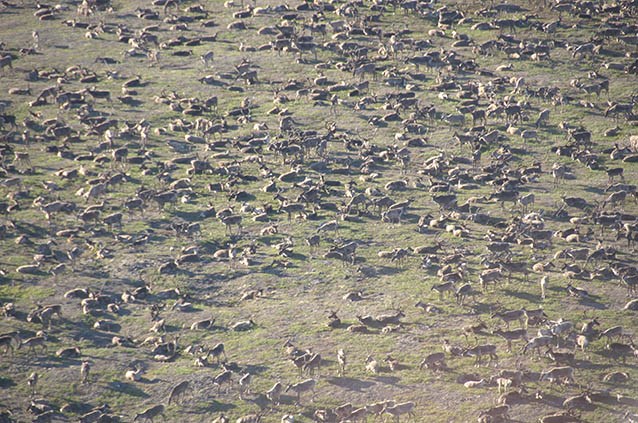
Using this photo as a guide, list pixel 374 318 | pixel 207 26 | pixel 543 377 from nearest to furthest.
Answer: pixel 543 377, pixel 374 318, pixel 207 26

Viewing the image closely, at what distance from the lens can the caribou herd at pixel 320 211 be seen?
34.5 m

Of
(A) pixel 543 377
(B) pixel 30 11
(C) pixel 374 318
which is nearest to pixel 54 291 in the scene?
(C) pixel 374 318

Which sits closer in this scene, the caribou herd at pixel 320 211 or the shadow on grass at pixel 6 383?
the caribou herd at pixel 320 211

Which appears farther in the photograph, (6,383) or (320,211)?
(320,211)

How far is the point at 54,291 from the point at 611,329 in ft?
71.5

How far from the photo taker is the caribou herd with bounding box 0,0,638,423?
34531mm

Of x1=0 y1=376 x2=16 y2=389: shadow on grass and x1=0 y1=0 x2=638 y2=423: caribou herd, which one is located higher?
x1=0 y1=0 x2=638 y2=423: caribou herd

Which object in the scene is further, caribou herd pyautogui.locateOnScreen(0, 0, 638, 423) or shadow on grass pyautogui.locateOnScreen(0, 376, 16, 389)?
shadow on grass pyautogui.locateOnScreen(0, 376, 16, 389)

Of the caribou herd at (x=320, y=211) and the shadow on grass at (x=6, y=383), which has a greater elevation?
the caribou herd at (x=320, y=211)

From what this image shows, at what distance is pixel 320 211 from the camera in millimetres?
47969

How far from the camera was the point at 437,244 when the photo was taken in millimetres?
43719

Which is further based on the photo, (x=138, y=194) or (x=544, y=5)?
(x=544, y=5)

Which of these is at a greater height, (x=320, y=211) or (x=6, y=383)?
(x=320, y=211)

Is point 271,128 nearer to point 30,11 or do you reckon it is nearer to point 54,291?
point 54,291
